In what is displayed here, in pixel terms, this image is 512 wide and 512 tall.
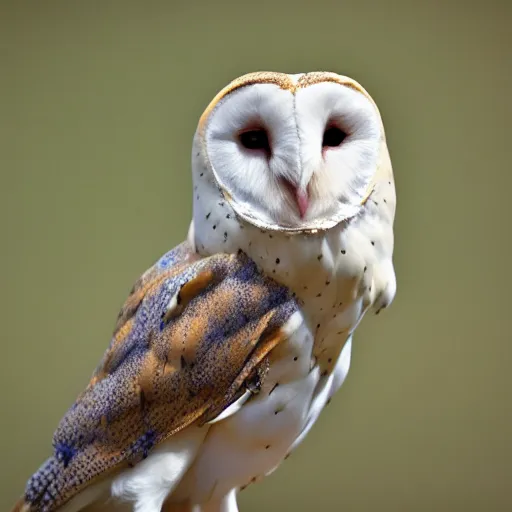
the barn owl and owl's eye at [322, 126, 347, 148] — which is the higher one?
owl's eye at [322, 126, 347, 148]

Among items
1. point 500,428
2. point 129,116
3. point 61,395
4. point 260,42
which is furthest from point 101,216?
point 500,428

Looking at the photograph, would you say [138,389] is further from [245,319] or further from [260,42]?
[260,42]

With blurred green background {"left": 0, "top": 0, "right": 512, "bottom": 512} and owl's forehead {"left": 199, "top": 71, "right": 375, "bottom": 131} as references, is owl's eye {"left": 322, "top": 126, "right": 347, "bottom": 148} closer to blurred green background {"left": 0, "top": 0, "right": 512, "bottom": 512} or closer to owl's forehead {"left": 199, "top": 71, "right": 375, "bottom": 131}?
owl's forehead {"left": 199, "top": 71, "right": 375, "bottom": 131}

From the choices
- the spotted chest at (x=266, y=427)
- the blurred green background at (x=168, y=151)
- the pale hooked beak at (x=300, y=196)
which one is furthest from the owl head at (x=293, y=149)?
the blurred green background at (x=168, y=151)

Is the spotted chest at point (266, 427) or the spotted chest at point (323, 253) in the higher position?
the spotted chest at point (323, 253)

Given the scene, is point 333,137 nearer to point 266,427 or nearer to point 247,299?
point 247,299

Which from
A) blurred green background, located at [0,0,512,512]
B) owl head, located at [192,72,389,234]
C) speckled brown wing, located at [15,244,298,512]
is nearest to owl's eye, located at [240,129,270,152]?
owl head, located at [192,72,389,234]

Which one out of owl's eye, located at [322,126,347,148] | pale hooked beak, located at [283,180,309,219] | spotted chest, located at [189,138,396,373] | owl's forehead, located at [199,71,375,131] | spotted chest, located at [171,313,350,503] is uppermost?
owl's forehead, located at [199,71,375,131]

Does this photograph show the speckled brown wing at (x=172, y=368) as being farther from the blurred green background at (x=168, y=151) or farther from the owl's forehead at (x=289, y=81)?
the blurred green background at (x=168, y=151)
